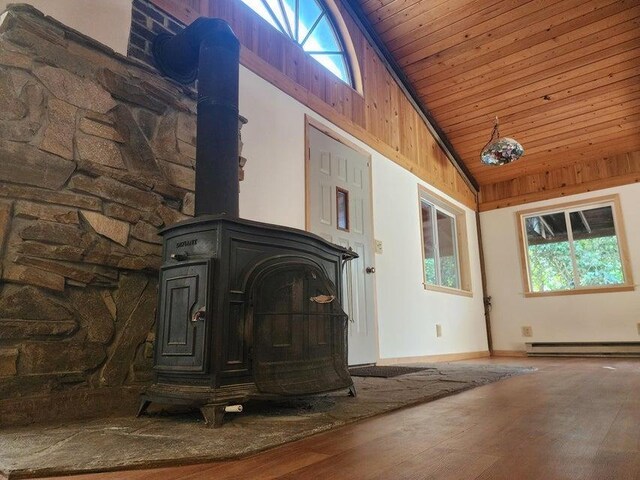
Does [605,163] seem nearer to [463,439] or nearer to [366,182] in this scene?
[366,182]

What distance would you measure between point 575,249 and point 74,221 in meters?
5.96

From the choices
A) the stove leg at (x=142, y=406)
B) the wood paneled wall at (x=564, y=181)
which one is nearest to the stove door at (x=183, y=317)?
the stove leg at (x=142, y=406)

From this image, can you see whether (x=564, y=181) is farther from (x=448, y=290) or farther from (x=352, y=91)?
(x=352, y=91)

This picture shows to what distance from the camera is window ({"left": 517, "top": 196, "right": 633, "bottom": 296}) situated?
18.3ft

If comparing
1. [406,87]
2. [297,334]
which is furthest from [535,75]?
[297,334]

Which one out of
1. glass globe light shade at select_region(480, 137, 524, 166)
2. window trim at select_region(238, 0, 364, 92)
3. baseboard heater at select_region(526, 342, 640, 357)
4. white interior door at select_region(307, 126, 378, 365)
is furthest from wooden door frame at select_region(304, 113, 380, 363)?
baseboard heater at select_region(526, 342, 640, 357)

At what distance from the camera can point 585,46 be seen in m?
4.45

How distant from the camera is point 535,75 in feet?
15.8

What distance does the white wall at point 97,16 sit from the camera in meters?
2.01

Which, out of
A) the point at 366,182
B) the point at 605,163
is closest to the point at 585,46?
the point at 605,163

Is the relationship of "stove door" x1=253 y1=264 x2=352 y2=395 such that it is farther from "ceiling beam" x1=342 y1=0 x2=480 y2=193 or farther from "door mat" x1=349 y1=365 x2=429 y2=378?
"ceiling beam" x1=342 y1=0 x2=480 y2=193

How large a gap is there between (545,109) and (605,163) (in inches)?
52.3

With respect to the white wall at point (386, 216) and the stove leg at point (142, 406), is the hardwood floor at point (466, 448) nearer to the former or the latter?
the stove leg at point (142, 406)

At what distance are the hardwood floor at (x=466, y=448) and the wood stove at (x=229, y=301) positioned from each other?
14.6 inches
